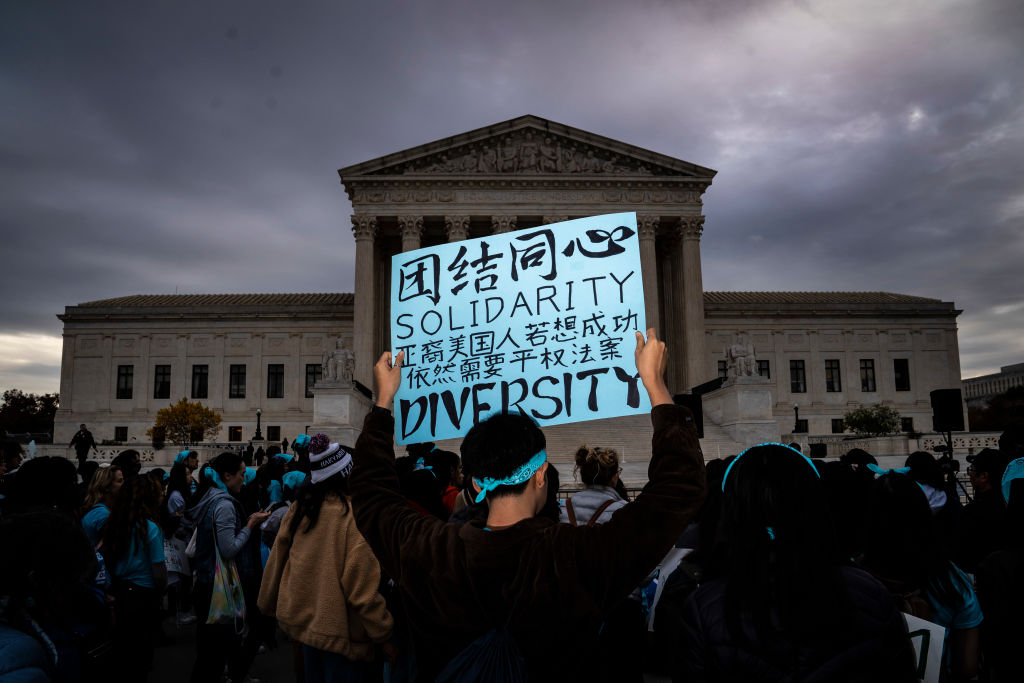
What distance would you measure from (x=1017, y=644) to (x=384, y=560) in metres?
3.01

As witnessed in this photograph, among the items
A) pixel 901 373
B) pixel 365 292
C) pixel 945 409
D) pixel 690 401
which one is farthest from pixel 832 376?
pixel 690 401

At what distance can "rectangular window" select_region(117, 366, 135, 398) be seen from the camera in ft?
170

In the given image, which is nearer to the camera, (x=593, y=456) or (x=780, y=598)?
(x=780, y=598)

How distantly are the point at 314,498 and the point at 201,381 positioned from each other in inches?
2059

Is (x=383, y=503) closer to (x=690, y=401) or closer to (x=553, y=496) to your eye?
(x=553, y=496)

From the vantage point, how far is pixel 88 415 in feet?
168

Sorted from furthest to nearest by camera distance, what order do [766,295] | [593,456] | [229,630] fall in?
[766,295] → [229,630] → [593,456]

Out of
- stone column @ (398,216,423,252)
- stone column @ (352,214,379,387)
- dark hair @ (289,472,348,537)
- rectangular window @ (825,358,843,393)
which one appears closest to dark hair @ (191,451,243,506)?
dark hair @ (289,472,348,537)

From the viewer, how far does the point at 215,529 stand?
219 inches

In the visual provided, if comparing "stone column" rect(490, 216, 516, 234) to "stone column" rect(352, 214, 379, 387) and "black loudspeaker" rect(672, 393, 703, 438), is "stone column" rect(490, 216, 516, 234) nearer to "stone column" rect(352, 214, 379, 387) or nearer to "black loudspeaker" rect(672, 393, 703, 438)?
"stone column" rect(352, 214, 379, 387)

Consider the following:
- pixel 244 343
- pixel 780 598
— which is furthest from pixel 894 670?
pixel 244 343

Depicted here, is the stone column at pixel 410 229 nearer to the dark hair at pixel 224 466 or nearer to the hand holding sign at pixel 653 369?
the dark hair at pixel 224 466

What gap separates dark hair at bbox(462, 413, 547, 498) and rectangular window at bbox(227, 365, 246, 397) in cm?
5257

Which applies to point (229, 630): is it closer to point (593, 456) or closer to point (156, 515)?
point (156, 515)
